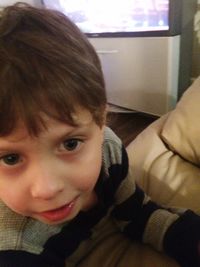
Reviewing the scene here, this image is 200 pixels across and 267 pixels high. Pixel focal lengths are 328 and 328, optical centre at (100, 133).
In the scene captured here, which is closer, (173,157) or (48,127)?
(48,127)

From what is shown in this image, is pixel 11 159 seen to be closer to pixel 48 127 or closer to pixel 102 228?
pixel 48 127

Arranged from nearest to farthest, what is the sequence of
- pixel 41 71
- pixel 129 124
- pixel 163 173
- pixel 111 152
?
pixel 41 71
pixel 111 152
pixel 163 173
pixel 129 124

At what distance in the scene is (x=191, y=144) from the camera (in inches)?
32.0

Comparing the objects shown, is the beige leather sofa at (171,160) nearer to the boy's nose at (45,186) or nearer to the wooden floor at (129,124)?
the boy's nose at (45,186)

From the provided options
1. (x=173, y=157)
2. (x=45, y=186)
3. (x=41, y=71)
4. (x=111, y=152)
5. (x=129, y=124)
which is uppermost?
(x=41, y=71)

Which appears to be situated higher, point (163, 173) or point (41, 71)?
point (41, 71)

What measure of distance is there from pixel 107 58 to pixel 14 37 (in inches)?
56.7

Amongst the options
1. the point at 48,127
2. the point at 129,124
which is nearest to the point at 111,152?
the point at 48,127

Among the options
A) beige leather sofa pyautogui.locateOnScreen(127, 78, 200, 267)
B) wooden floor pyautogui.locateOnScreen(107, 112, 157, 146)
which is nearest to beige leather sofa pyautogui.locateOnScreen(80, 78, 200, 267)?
beige leather sofa pyautogui.locateOnScreen(127, 78, 200, 267)

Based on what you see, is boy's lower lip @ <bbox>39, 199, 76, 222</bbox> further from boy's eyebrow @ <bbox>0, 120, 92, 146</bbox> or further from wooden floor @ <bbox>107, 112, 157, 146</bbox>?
wooden floor @ <bbox>107, 112, 157, 146</bbox>

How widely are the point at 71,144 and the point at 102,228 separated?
28 cm

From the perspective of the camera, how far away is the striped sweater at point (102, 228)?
48 centimetres

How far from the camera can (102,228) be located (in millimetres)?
643

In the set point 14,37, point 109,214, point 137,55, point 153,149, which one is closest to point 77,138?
point 14,37
